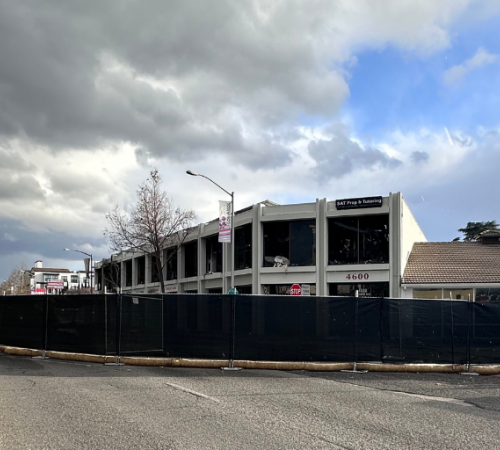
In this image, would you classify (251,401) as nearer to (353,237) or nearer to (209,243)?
(353,237)

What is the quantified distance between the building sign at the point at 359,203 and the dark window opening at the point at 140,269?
1169 inches

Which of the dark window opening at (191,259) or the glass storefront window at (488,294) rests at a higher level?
the dark window opening at (191,259)

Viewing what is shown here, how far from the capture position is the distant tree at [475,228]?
192 feet

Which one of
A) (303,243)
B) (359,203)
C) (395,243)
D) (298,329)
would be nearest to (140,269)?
(303,243)

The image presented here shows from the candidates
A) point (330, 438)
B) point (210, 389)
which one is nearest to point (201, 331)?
point (210, 389)

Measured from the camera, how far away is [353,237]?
96.6 ft

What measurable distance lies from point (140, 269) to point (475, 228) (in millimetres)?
37598

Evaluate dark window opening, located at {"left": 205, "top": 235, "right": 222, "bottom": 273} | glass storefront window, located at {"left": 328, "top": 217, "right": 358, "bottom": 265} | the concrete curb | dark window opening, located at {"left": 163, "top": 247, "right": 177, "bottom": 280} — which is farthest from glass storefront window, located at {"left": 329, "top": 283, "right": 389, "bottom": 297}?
dark window opening, located at {"left": 163, "top": 247, "right": 177, "bottom": 280}

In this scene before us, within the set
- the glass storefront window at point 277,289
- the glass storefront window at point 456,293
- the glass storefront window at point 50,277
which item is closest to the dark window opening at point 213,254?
the glass storefront window at point 277,289

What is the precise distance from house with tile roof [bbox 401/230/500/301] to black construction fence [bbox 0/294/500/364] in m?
13.3

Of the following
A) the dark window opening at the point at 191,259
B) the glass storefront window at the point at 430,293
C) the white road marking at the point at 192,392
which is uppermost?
the dark window opening at the point at 191,259

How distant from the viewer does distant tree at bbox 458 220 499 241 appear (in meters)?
58.4

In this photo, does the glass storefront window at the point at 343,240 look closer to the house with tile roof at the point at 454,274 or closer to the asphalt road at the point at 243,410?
the house with tile roof at the point at 454,274

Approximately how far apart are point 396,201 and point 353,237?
3055mm
